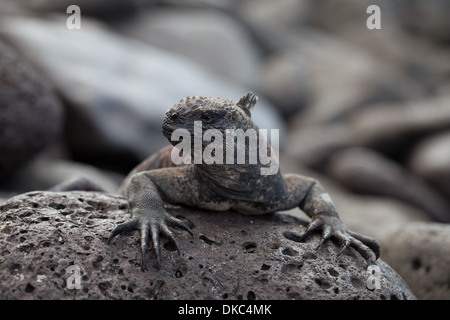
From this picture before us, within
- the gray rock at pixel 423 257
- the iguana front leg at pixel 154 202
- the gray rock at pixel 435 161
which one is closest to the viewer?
the iguana front leg at pixel 154 202

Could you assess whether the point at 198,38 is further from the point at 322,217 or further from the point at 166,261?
the point at 166,261

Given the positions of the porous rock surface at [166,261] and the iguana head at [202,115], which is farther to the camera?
the iguana head at [202,115]

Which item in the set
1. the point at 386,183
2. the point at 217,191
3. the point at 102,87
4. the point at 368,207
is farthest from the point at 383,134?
the point at 217,191

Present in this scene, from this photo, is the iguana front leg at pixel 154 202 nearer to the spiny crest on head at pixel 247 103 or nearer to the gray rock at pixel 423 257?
the spiny crest on head at pixel 247 103

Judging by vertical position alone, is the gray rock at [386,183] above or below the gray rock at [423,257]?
below

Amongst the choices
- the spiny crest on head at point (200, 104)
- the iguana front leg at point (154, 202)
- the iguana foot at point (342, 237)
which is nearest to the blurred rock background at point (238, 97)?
the iguana foot at point (342, 237)

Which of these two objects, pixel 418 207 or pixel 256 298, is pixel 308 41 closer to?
pixel 418 207
